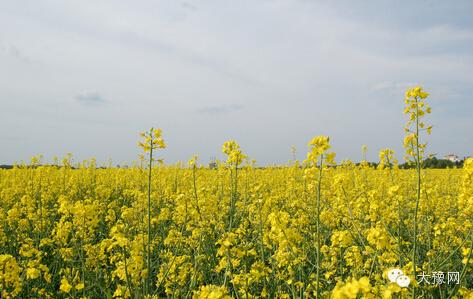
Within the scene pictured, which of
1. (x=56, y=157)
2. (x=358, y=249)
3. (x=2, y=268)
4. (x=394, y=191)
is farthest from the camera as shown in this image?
(x=56, y=157)

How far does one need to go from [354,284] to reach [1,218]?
6046mm

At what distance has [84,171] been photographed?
42.3 ft

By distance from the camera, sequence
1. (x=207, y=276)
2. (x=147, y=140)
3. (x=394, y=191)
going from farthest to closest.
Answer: (x=207, y=276), (x=394, y=191), (x=147, y=140)

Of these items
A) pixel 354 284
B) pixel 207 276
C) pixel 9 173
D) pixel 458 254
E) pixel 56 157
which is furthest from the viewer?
pixel 9 173

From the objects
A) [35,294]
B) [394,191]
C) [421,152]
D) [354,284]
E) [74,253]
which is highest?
[421,152]

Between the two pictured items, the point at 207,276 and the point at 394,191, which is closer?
the point at 394,191

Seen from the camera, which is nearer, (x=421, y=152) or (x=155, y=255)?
(x=421, y=152)

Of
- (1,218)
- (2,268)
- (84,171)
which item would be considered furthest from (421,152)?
(84,171)

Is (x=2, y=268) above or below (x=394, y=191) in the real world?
below

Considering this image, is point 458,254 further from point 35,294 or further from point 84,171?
point 84,171

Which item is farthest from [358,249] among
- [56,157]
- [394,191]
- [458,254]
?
[56,157]

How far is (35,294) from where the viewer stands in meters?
3.99

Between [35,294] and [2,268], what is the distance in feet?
4.06

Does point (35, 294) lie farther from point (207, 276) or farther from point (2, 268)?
point (207, 276)
